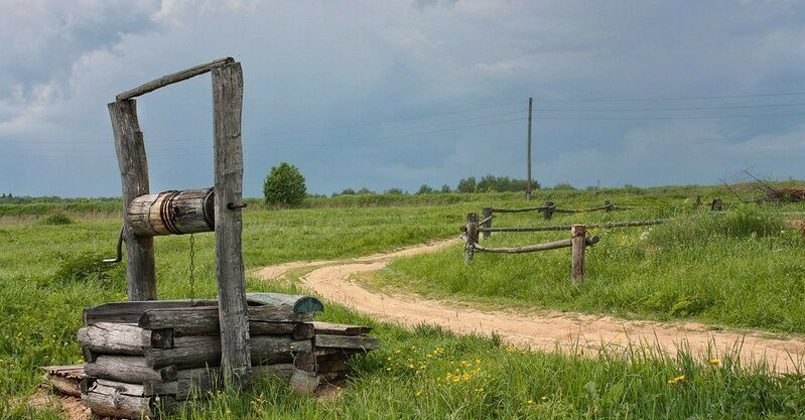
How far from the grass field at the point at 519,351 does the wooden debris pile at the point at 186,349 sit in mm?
255

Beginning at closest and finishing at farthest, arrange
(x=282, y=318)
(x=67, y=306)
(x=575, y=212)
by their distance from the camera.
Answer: (x=282, y=318) → (x=67, y=306) → (x=575, y=212)

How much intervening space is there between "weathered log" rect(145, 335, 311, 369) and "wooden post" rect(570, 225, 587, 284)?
6.37m

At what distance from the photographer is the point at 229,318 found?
254 inches

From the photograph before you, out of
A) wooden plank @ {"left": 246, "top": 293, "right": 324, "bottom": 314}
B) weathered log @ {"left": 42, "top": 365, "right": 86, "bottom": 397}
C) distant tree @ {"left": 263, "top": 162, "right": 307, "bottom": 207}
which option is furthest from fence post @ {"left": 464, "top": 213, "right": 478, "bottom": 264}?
distant tree @ {"left": 263, "top": 162, "right": 307, "bottom": 207}

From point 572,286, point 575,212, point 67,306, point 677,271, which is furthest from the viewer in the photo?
point 575,212

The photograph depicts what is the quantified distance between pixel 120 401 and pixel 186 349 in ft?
2.70

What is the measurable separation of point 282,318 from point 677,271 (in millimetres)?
6839

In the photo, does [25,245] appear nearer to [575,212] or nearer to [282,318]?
[575,212]

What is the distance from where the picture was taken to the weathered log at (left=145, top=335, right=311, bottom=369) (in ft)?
20.5

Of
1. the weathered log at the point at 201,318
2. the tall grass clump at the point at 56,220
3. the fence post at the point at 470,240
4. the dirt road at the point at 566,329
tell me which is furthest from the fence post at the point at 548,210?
the tall grass clump at the point at 56,220

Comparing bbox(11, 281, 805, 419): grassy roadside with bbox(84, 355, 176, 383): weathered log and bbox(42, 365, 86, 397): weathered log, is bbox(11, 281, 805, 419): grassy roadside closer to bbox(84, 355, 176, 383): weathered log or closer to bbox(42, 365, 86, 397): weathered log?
bbox(84, 355, 176, 383): weathered log

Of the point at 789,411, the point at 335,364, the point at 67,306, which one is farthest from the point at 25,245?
the point at 789,411

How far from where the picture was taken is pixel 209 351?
258 inches

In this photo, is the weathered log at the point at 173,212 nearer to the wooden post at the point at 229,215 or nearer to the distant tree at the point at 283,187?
the wooden post at the point at 229,215
